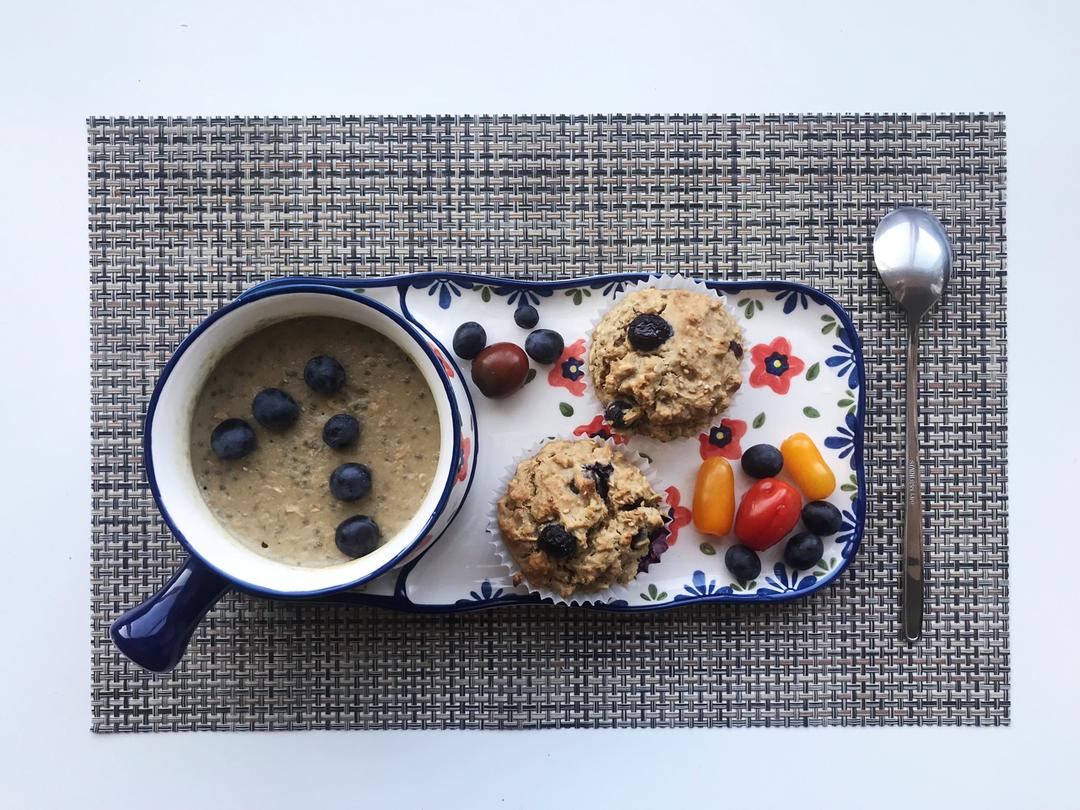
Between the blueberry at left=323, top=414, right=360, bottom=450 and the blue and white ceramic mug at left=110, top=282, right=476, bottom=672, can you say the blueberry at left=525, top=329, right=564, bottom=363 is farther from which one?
the blueberry at left=323, top=414, right=360, bottom=450

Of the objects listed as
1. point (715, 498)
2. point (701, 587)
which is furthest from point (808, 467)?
point (701, 587)

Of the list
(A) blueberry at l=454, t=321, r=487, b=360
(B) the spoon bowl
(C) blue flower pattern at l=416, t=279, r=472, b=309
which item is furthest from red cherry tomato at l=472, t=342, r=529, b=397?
(B) the spoon bowl

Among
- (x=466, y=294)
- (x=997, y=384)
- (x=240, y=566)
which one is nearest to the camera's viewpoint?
(x=240, y=566)

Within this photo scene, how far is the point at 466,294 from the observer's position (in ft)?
5.18

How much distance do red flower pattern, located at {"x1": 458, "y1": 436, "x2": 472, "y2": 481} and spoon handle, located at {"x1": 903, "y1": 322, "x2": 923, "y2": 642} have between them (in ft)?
3.00

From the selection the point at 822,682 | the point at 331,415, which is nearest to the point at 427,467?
the point at 331,415

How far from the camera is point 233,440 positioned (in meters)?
1.34

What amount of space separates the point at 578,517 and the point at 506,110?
880 millimetres

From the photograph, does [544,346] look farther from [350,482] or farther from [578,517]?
[350,482]

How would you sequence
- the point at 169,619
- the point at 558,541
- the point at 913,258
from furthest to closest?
the point at 913,258 < the point at 558,541 < the point at 169,619

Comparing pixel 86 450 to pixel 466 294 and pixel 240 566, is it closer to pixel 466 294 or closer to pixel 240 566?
pixel 240 566

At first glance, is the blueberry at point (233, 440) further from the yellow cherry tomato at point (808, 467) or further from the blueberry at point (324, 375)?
the yellow cherry tomato at point (808, 467)

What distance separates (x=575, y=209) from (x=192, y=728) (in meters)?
1.34

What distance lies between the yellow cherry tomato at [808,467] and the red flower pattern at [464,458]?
63 centimetres
